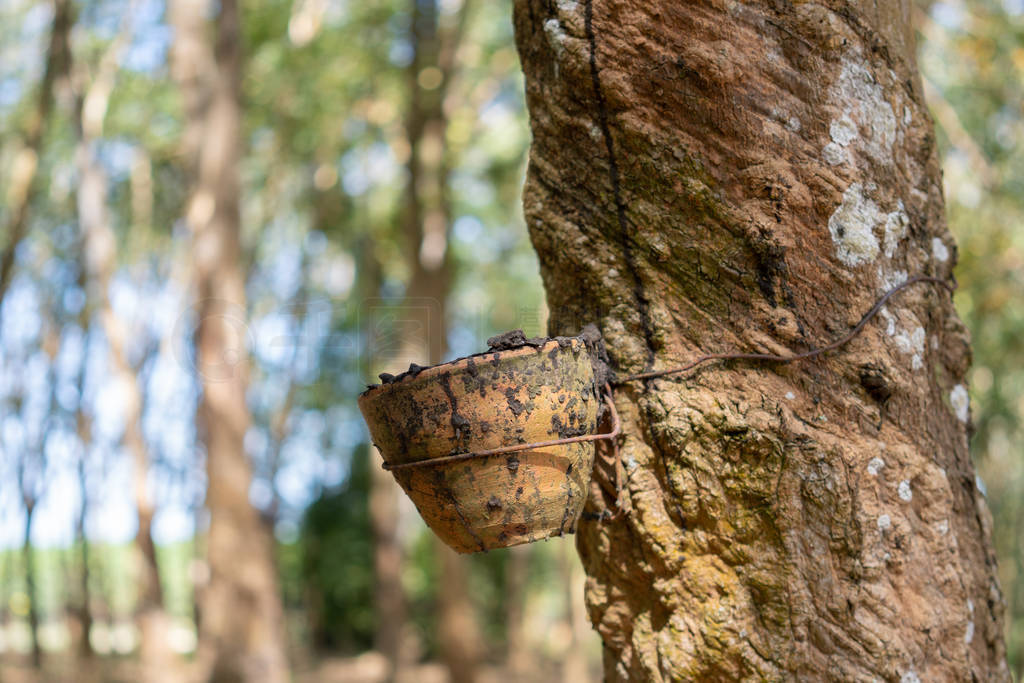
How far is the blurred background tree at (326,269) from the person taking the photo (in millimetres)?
7477

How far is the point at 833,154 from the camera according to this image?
1762 millimetres

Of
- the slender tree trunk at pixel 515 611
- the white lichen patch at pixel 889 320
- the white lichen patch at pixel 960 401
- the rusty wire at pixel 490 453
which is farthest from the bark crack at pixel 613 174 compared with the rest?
the slender tree trunk at pixel 515 611

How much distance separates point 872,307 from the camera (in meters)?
1.75

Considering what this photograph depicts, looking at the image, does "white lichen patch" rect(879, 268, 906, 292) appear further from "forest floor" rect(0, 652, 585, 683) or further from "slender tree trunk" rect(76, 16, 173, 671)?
"forest floor" rect(0, 652, 585, 683)

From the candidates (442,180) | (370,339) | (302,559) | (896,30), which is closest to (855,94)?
(896,30)

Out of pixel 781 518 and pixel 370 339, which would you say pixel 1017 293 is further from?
pixel 781 518

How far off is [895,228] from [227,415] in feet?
19.4

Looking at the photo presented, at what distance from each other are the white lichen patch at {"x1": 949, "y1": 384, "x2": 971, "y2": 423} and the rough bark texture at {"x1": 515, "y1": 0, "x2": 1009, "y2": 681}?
0.07 m

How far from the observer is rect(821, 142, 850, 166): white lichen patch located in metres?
1.76

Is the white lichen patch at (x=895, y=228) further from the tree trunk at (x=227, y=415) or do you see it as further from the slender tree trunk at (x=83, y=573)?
the slender tree trunk at (x=83, y=573)

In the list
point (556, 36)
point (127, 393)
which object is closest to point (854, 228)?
point (556, 36)

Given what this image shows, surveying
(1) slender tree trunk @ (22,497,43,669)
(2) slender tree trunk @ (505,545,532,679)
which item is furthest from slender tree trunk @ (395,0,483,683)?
(1) slender tree trunk @ (22,497,43,669)

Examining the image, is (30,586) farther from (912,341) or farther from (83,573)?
(912,341)

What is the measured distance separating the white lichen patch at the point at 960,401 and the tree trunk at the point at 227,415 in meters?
5.79
